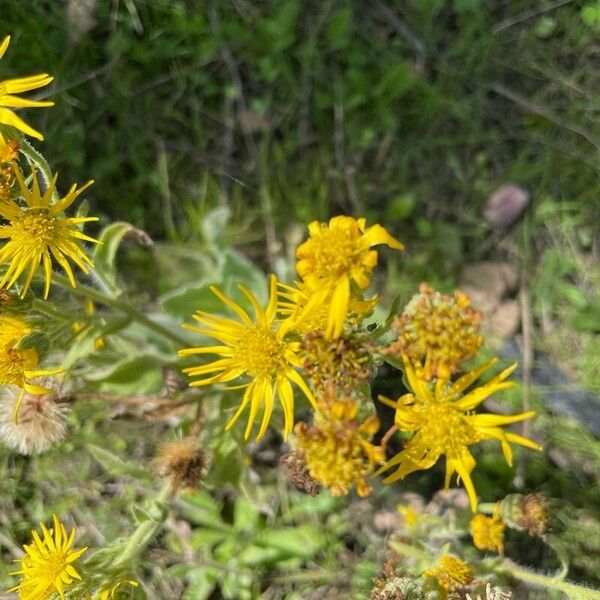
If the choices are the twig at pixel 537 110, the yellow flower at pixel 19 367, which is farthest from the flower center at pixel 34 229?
the twig at pixel 537 110

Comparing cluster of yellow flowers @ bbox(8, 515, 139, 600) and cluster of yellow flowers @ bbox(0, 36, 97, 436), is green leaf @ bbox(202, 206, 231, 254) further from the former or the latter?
cluster of yellow flowers @ bbox(8, 515, 139, 600)

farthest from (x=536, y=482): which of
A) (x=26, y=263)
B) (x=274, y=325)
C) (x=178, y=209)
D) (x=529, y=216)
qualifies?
(x=26, y=263)

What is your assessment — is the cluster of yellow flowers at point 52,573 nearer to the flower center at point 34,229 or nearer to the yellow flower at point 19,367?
the yellow flower at point 19,367

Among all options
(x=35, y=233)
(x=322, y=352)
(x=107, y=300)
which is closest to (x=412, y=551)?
(x=322, y=352)

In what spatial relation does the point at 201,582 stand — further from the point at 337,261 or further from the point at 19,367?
the point at 337,261

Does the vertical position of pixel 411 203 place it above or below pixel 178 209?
above

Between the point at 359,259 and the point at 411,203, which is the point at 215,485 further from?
the point at 411,203
